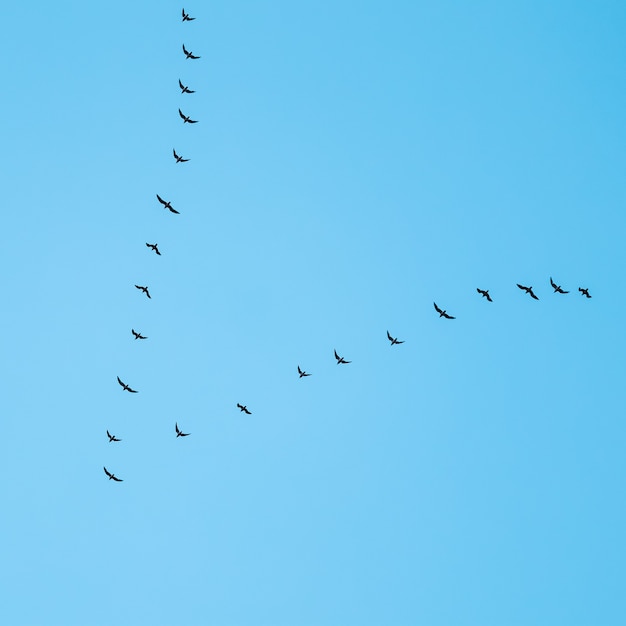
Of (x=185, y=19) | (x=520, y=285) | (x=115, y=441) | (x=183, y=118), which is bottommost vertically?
(x=115, y=441)

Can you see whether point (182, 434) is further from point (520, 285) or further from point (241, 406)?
point (520, 285)

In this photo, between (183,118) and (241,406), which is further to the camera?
(183,118)

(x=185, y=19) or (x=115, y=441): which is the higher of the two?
(x=185, y=19)

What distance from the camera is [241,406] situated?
8300 cm

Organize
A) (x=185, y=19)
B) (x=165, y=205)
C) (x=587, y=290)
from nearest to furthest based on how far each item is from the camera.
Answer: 1. (x=165, y=205)
2. (x=587, y=290)
3. (x=185, y=19)

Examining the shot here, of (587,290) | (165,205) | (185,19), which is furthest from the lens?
(185,19)

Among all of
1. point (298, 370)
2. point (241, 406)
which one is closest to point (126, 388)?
point (241, 406)

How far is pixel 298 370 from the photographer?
272 ft

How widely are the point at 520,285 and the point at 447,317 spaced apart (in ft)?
27.2

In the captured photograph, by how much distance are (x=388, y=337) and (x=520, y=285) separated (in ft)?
48.3

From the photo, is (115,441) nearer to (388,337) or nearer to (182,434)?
(182,434)

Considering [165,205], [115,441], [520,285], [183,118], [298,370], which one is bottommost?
[115,441]

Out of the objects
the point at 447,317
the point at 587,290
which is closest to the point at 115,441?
the point at 447,317

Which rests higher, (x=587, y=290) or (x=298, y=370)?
(x=587, y=290)
